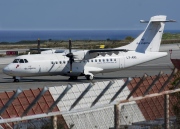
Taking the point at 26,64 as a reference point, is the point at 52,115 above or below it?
above

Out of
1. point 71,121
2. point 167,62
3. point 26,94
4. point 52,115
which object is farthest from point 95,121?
point 167,62

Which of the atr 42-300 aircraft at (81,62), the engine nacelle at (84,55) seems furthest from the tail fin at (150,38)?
the engine nacelle at (84,55)

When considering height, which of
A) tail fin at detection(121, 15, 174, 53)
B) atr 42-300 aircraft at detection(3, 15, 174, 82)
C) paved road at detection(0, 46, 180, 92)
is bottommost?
paved road at detection(0, 46, 180, 92)

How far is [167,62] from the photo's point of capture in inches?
2162

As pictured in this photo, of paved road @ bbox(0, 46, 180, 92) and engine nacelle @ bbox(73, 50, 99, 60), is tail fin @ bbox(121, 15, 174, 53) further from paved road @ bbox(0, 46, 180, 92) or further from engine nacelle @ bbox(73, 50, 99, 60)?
engine nacelle @ bbox(73, 50, 99, 60)

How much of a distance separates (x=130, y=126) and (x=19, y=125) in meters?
3.06

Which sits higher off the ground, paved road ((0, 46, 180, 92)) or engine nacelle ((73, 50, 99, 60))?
engine nacelle ((73, 50, 99, 60))

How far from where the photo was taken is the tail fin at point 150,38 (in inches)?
1636

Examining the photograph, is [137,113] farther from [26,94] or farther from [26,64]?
[26,64]

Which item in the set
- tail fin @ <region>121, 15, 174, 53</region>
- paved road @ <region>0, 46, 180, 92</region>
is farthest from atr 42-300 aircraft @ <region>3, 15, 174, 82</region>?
paved road @ <region>0, 46, 180, 92</region>

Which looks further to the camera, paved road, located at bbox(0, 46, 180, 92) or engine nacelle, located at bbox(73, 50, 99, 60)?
engine nacelle, located at bbox(73, 50, 99, 60)

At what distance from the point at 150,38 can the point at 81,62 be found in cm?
689

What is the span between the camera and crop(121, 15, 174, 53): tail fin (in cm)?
4156

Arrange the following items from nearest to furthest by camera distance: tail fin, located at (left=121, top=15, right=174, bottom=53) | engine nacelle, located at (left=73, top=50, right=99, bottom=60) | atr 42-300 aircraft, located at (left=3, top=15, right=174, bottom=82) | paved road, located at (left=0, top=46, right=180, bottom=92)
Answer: paved road, located at (left=0, top=46, right=180, bottom=92)
atr 42-300 aircraft, located at (left=3, top=15, right=174, bottom=82)
engine nacelle, located at (left=73, top=50, right=99, bottom=60)
tail fin, located at (left=121, top=15, right=174, bottom=53)
